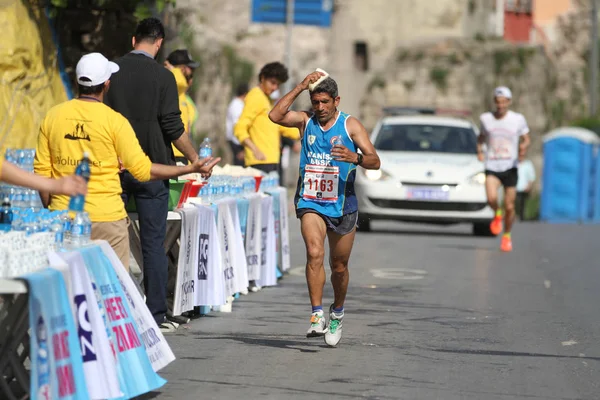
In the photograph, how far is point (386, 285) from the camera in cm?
1440

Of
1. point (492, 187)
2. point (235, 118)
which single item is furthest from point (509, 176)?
point (235, 118)

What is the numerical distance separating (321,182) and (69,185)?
3627 millimetres

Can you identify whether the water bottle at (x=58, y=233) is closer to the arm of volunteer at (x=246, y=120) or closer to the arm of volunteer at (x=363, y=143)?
the arm of volunteer at (x=363, y=143)

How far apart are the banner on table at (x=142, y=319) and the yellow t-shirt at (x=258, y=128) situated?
22.4ft

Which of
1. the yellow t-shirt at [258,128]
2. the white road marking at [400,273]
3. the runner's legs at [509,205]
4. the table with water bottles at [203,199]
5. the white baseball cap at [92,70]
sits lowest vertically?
the white road marking at [400,273]

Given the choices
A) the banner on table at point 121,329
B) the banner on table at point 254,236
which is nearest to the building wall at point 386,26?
the banner on table at point 254,236

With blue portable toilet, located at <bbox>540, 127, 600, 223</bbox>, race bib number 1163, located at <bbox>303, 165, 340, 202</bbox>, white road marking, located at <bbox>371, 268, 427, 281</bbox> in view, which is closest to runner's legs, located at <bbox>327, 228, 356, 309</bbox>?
race bib number 1163, located at <bbox>303, 165, 340, 202</bbox>

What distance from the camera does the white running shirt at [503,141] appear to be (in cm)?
1898

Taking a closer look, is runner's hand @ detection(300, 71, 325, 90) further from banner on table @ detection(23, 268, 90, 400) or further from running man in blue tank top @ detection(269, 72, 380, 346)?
banner on table @ detection(23, 268, 90, 400)

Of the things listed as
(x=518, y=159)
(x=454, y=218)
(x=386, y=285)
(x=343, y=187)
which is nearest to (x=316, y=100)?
(x=343, y=187)

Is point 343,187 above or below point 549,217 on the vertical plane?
above

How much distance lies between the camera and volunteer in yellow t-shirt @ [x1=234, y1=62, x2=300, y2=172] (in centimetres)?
1491

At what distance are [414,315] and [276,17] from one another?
43885mm

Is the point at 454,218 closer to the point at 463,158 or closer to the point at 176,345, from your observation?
the point at 463,158
